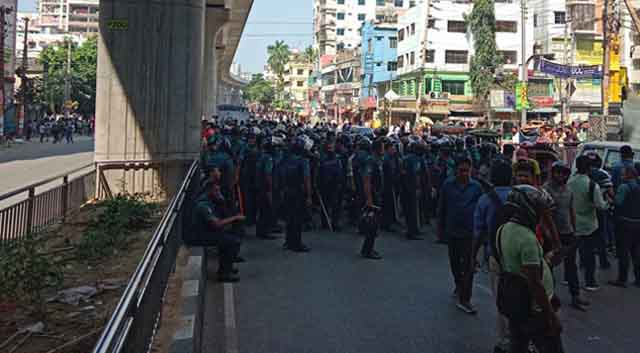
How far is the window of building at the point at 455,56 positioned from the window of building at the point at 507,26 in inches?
143

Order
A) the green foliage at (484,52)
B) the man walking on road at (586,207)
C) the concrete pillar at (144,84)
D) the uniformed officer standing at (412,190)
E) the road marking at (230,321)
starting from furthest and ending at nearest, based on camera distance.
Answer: the green foliage at (484,52)
the concrete pillar at (144,84)
the uniformed officer standing at (412,190)
the man walking on road at (586,207)
the road marking at (230,321)

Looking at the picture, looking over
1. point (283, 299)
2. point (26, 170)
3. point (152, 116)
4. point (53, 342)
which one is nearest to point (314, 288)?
point (283, 299)

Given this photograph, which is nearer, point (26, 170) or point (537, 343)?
point (537, 343)

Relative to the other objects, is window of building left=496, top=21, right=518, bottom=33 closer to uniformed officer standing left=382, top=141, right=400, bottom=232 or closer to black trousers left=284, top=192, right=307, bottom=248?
uniformed officer standing left=382, top=141, right=400, bottom=232

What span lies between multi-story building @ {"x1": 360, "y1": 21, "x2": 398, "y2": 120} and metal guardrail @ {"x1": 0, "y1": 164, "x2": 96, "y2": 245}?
2170 inches

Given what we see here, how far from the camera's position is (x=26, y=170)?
74.8ft

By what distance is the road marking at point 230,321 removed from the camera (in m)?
5.58

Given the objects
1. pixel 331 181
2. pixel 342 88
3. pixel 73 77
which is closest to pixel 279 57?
pixel 342 88

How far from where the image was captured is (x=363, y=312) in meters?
6.62

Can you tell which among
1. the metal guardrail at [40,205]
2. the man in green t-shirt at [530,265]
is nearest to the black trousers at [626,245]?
the man in green t-shirt at [530,265]

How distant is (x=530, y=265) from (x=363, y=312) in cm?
276

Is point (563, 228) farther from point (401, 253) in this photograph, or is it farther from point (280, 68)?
point (280, 68)

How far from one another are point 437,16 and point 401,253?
159 ft

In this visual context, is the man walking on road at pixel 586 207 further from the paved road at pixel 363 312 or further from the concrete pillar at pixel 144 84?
the concrete pillar at pixel 144 84
